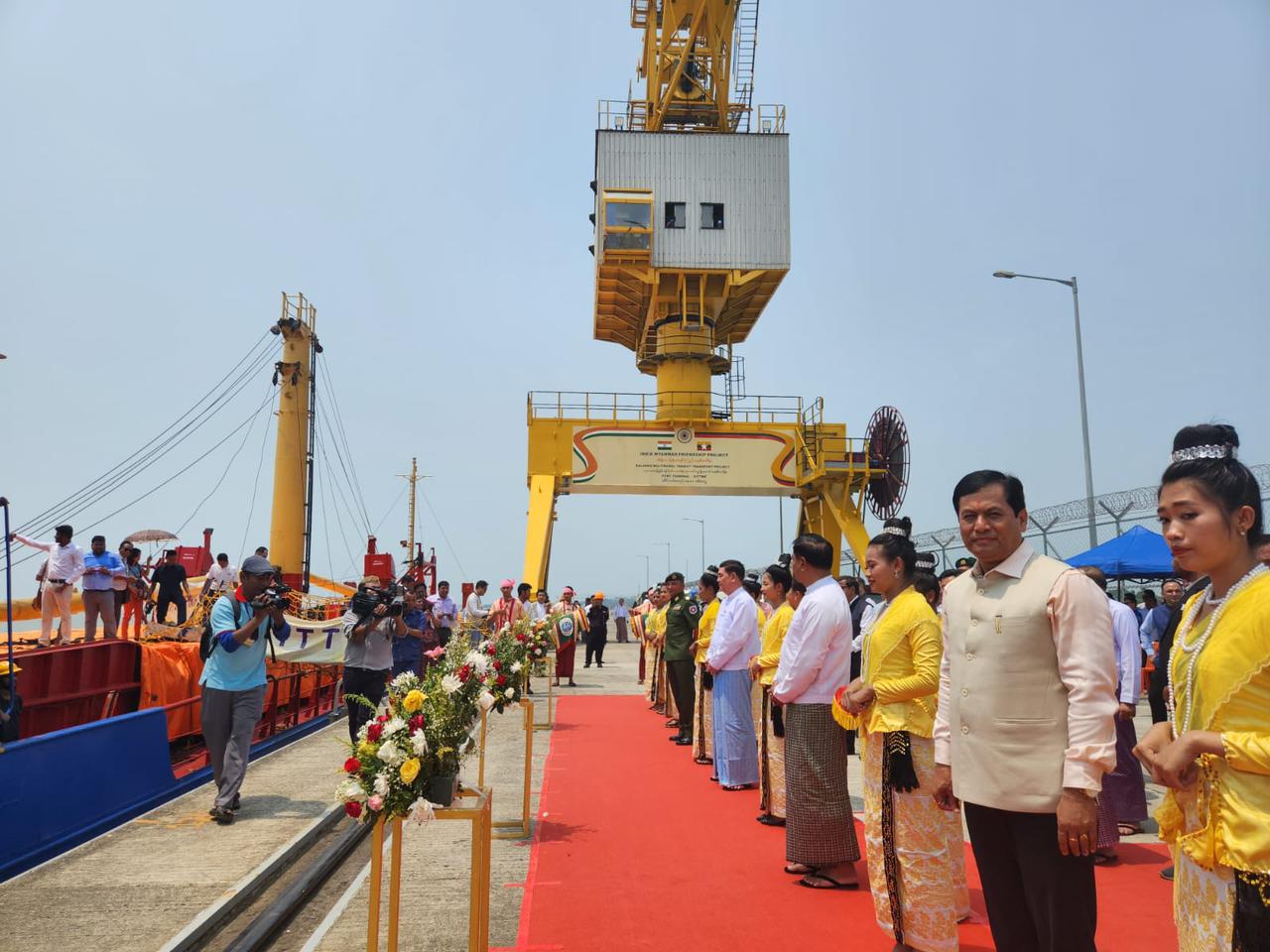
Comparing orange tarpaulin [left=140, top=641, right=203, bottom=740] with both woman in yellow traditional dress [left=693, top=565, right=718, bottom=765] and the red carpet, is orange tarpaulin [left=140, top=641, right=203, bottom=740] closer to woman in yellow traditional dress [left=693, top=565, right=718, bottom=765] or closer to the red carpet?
the red carpet

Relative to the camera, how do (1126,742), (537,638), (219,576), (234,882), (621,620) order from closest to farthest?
(234,882) → (1126,742) → (537,638) → (219,576) → (621,620)

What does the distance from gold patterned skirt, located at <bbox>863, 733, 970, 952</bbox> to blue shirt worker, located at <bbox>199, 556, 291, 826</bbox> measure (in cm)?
443

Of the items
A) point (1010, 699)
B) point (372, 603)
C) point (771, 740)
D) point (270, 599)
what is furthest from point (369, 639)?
point (1010, 699)

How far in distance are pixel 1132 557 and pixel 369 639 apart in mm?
13670

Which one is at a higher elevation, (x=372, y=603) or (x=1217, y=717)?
(x=372, y=603)

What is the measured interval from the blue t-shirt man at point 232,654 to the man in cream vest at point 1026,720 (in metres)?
5.21

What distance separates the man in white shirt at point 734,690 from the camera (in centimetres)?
804

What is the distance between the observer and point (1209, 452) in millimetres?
2441

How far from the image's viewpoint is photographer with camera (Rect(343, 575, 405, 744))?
8117mm

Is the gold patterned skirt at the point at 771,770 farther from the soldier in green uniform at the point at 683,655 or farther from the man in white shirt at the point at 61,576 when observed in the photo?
the man in white shirt at the point at 61,576

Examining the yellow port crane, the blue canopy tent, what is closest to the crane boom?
the yellow port crane

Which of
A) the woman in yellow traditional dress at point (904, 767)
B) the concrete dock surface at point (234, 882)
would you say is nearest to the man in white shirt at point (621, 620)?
the concrete dock surface at point (234, 882)

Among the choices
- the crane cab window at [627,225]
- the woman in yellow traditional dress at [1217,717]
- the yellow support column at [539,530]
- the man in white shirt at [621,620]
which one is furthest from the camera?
the man in white shirt at [621,620]

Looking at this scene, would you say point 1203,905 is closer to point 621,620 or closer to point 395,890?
point 395,890
